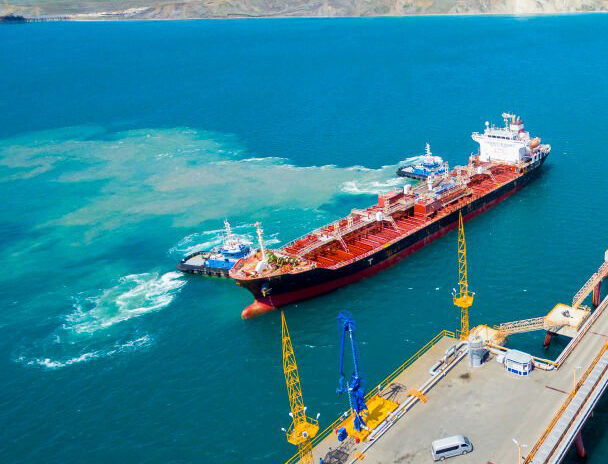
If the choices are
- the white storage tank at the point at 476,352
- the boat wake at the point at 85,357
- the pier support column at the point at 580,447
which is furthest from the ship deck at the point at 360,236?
the pier support column at the point at 580,447

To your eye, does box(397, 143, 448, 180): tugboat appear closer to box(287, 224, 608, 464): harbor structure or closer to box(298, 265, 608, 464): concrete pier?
box(287, 224, 608, 464): harbor structure

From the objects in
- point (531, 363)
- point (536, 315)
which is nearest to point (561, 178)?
point (536, 315)

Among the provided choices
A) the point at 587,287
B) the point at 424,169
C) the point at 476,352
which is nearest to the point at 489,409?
the point at 476,352

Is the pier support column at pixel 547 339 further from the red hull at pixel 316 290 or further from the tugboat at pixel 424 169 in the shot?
the tugboat at pixel 424 169

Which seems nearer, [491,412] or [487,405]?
[491,412]

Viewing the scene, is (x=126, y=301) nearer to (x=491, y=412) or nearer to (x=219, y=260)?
(x=219, y=260)

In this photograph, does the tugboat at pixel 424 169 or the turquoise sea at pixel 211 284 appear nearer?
the turquoise sea at pixel 211 284

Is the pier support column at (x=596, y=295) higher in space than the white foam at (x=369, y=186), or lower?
lower
